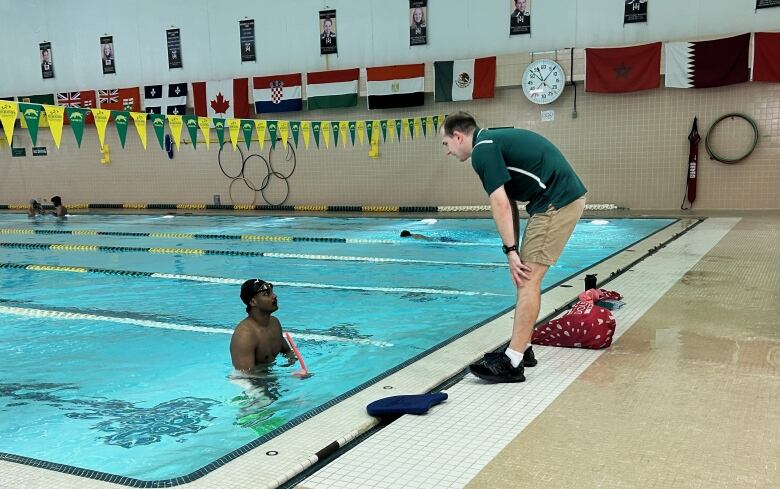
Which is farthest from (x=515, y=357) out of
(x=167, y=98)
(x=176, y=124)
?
(x=167, y=98)

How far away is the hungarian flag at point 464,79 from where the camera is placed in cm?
1363

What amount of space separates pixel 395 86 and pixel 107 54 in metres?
8.57

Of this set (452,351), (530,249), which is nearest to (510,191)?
(530,249)

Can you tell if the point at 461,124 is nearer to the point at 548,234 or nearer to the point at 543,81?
the point at 548,234

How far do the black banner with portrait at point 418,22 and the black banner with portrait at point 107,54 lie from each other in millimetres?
8572

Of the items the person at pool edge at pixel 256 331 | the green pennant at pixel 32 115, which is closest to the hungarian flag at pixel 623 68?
the green pennant at pixel 32 115

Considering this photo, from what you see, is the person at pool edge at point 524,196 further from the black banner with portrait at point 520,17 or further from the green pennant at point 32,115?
the black banner with portrait at point 520,17

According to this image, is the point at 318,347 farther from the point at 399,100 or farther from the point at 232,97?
the point at 232,97

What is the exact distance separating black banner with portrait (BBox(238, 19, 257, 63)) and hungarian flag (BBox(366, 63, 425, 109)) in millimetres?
3309

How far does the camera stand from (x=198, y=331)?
16.8ft

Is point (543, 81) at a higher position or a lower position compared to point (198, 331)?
higher

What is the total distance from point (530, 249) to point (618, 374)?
73cm

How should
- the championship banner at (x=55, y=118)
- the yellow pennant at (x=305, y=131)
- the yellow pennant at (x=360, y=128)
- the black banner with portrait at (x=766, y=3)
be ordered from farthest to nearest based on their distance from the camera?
the yellow pennant at (x=360, y=128), the yellow pennant at (x=305, y=131), the black banner with portrait at (x=766, y=3), the championship banner at (x=55, y=118)

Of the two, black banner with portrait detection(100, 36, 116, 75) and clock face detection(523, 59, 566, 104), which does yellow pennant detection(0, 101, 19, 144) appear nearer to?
clock face detection(523, 59, 566, 104)
